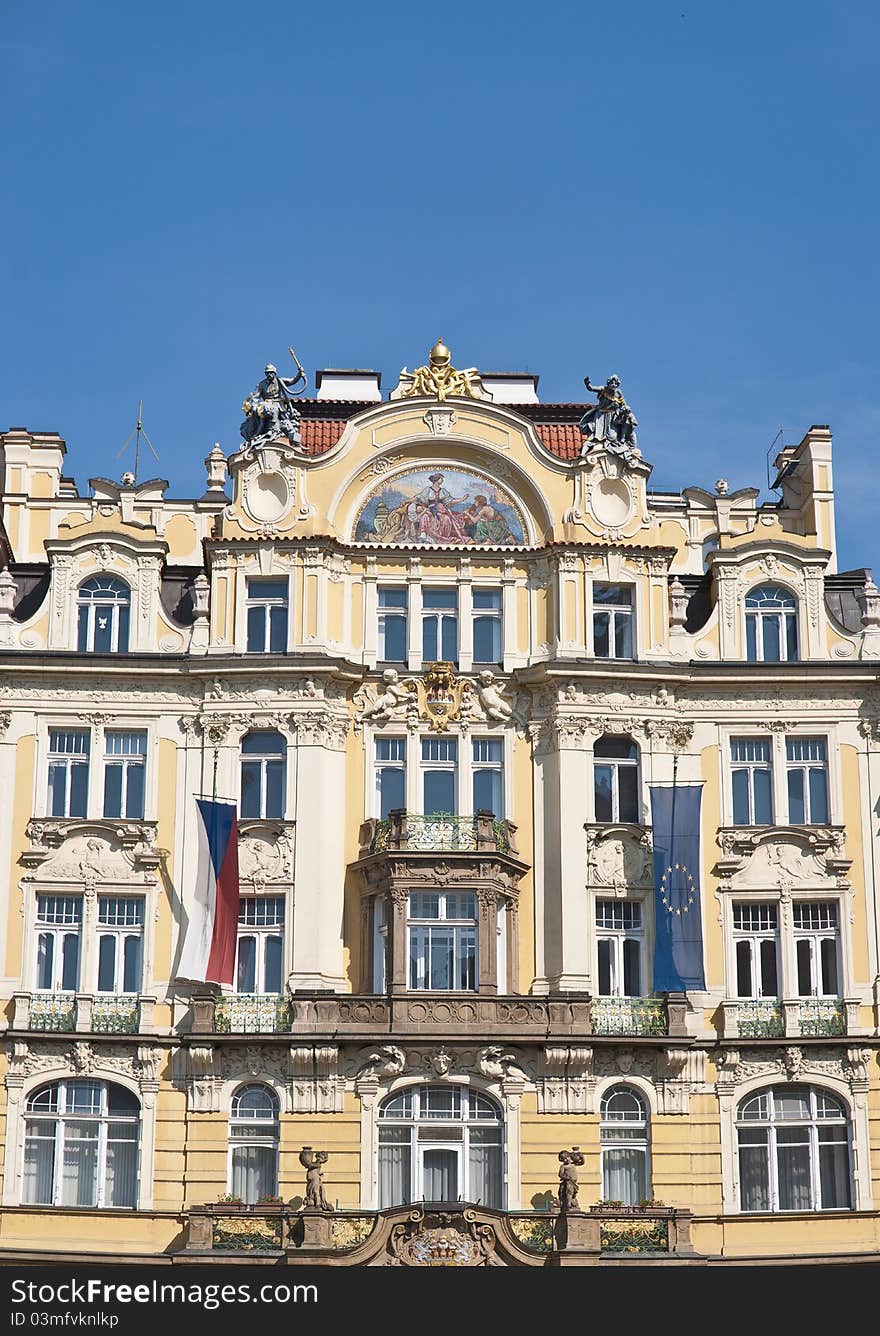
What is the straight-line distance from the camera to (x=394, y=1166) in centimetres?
5822

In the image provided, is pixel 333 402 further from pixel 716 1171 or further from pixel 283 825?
pixel 716 1171

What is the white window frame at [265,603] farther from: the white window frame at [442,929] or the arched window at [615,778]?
the arched window at [615,778]

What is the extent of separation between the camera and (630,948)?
2384 inches

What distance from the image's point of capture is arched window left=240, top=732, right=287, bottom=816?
6103cm

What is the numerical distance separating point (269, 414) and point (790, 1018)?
2111 centimetres

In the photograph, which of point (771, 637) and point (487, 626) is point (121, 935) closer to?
point (487, 626)

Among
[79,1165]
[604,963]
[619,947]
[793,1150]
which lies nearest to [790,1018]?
[793,1150]

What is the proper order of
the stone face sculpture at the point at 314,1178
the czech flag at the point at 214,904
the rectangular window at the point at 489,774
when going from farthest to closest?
1. the rectangular window at the point at 489,774
2. the czech flag at the point at 214,904
3. the stone face sculpture at the point at 314,1178

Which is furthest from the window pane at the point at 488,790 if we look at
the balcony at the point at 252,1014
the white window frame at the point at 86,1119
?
the white window frame at the point at 86,1119

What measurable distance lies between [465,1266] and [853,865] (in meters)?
14.6

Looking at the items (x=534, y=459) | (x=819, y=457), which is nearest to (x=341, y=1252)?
(x=534, y=459)

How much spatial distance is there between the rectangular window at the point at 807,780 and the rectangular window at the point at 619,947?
5.01m

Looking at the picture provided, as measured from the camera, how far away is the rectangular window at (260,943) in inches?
2356

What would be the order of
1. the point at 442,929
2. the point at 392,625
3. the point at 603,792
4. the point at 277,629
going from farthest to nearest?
the point at 392,625
the point at 277,629
the point at 603,792
the point at 442,929
